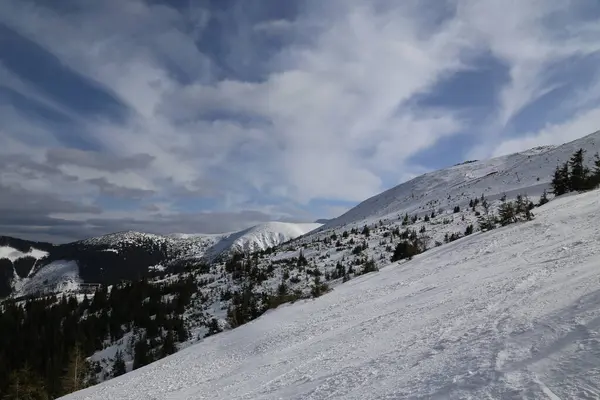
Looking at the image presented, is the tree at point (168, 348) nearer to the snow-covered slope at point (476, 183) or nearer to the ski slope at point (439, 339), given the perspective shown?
the ski slope at point (439, 339)

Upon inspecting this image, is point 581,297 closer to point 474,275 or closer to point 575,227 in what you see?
point 474,275

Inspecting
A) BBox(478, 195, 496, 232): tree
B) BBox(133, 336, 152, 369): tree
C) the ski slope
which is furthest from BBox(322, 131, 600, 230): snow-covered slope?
BBox(133, 336, 152, 369): tree

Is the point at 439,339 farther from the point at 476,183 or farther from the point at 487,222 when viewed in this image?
the point at 476,183

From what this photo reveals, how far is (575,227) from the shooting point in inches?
666

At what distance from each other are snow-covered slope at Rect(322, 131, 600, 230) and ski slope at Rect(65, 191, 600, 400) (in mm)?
56361

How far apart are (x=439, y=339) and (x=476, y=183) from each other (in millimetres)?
99302

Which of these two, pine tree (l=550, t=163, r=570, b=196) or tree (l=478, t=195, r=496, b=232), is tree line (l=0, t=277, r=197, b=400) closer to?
tree (l=478, t=195, r=496, b=232)

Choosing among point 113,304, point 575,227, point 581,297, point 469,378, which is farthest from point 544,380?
point 113,304

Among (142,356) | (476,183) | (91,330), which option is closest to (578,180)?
(142,356)

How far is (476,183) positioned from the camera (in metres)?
97.9

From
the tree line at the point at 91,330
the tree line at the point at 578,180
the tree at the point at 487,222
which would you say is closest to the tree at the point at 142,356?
the tree line at the point at 91,330

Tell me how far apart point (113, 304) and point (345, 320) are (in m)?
95.1

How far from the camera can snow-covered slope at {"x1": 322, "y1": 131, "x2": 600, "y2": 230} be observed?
259 ft

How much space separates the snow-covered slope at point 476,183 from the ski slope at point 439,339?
56.4 m
